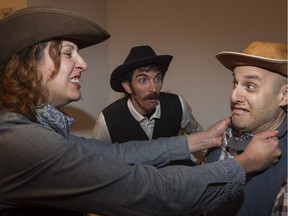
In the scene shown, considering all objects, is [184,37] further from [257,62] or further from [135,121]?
[257,62]

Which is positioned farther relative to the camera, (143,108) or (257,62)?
(143,108)

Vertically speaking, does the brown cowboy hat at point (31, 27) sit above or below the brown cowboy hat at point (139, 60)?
above

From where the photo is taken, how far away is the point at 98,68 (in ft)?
7.06

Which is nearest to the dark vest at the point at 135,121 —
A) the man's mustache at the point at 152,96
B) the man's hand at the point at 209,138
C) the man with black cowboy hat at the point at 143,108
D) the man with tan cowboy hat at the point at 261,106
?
the man with black cowboy hat at the point at 143,108

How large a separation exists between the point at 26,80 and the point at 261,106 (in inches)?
28.0

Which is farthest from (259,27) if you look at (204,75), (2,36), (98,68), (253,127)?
(2,36)

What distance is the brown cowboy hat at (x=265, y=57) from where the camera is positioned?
922 millimetres

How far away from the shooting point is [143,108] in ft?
6.07

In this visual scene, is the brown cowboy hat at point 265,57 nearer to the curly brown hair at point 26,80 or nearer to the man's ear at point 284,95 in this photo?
the man's ear at point 284,95

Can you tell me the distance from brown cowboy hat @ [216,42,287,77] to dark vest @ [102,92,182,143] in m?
0.89

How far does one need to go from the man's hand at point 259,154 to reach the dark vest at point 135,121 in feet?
3.38

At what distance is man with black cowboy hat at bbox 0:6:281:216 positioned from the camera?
747mm

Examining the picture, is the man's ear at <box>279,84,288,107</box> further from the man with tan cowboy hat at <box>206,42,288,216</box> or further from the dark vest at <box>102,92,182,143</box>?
the dark vest at <box>102,92,182,143</box>

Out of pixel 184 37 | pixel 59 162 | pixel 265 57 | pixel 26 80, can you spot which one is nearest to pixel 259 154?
pixel 265 57
